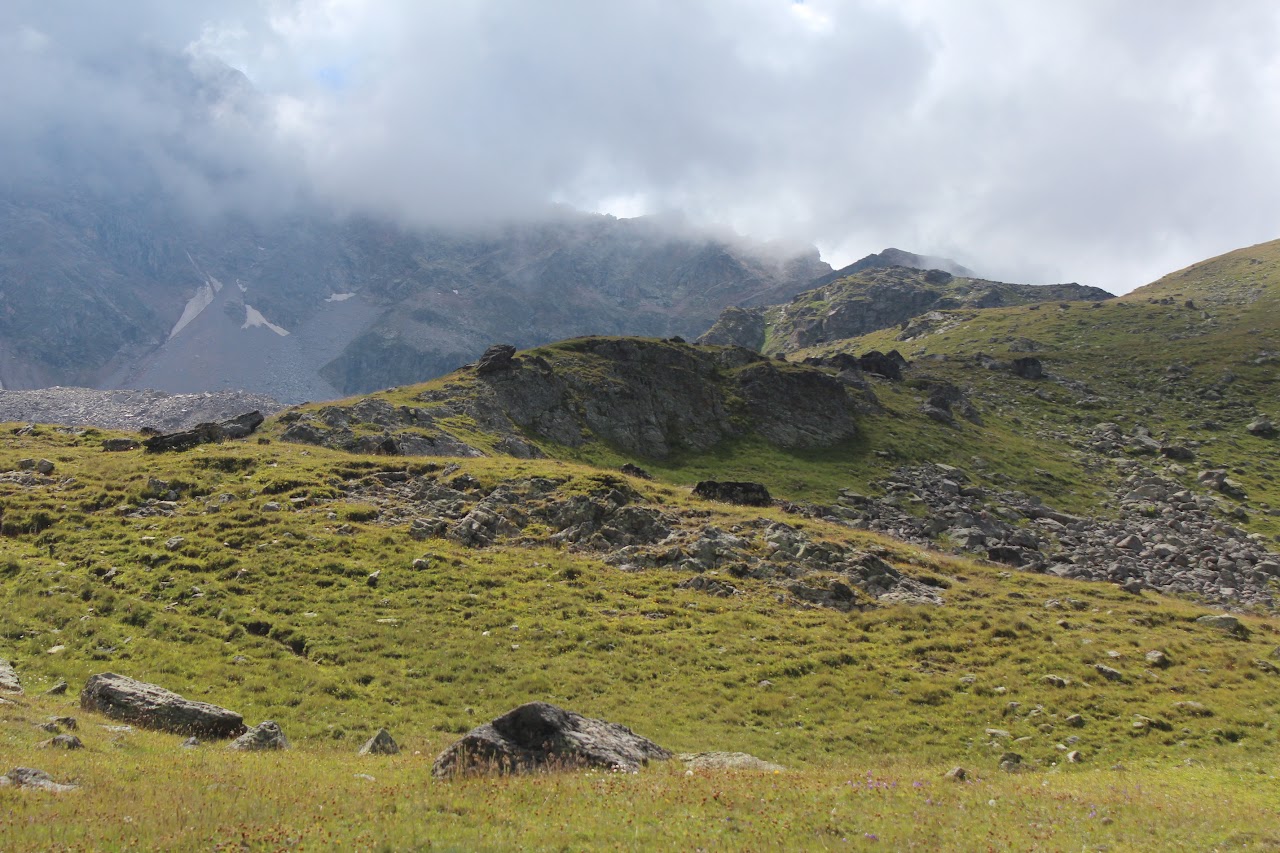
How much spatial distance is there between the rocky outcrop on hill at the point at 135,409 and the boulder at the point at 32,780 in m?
188

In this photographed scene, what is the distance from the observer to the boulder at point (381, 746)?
1548 centimetres

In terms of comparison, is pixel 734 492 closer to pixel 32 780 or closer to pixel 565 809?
pixel 565 809

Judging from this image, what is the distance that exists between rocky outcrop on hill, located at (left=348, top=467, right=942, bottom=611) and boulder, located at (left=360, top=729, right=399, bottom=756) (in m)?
16.7

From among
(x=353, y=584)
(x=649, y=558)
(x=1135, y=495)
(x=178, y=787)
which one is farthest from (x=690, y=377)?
(x=178, y=787)

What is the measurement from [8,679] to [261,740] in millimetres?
7386

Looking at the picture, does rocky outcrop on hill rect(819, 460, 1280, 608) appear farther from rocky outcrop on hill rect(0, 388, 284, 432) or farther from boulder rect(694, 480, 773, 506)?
rocky outcrop on hill rect(0, 388, 284, 432)

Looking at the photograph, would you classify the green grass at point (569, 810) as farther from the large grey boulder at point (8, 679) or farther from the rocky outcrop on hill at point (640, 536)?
the rocky outcrop on hill at point (640, 536)

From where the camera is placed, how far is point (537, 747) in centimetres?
1429

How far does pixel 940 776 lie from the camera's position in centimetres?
1603

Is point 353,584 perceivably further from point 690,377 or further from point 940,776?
point 690,377

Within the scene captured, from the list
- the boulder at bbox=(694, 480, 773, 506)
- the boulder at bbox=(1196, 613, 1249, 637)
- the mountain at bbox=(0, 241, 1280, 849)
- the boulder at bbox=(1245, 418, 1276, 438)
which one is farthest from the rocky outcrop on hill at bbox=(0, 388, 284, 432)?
the boulder at bbox=(1245, 418, 1276, 438)

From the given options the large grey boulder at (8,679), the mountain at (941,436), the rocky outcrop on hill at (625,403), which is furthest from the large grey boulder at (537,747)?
the rocky outcrop on hill at (625,403)

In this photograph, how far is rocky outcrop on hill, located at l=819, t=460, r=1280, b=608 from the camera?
5078cm

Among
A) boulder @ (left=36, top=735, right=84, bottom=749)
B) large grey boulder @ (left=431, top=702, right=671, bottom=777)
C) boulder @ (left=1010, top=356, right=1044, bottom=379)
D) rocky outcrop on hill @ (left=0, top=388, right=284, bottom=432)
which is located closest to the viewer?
boulder @ (left=36, top=735, right=84, bottom=749)
